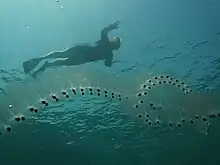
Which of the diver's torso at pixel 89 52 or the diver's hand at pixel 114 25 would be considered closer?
the diver's hand at pixel 114 25

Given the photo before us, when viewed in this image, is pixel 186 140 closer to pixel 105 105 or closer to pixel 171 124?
pixel 171 124

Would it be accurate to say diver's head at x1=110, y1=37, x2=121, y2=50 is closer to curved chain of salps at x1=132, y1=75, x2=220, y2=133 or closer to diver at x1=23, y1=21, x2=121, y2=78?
diver at x1=23, y1=21, x2=121, y2=78

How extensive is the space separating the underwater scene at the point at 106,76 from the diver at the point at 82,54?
3 centimetres

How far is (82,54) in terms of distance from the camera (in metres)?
10.5

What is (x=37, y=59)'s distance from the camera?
10172mm

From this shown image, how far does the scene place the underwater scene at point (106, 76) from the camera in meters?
10.2

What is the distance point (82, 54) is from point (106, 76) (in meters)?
1.90

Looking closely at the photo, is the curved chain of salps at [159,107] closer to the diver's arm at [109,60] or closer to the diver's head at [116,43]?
the diver's arm at [109,60]

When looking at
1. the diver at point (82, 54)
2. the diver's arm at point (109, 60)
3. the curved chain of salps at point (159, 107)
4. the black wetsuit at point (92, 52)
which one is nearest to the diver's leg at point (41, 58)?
the diver at point (82, 54)

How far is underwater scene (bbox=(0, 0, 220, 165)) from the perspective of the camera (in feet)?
33.6

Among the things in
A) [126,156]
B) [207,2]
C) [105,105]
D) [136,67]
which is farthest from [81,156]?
[207,2]

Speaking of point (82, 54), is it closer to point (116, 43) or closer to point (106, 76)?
point (116, 43)

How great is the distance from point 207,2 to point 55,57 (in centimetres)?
488

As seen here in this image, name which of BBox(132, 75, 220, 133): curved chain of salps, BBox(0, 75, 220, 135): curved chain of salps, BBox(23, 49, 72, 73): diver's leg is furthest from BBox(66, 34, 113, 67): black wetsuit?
BBox(132, 75, 220, 133): curved chain of salps
